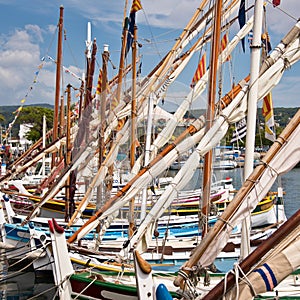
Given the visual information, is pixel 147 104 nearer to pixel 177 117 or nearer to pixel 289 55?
pixel 177 117

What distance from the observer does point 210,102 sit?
11.7 m

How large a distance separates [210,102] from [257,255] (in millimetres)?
6011

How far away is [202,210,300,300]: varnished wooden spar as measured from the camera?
6.18 metres

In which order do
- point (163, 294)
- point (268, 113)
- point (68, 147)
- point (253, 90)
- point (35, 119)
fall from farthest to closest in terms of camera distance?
1. point (35, 119)
2. point (68, 147)
3. point (268, 113)
4. point (253, 90)
5. point (163, 294)

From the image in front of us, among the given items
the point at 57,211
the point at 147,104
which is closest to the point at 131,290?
the point at 147,104

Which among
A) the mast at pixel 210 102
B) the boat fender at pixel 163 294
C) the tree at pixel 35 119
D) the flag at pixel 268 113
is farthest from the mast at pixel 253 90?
the tree at pixel 35 119

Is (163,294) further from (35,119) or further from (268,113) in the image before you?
(35,119)

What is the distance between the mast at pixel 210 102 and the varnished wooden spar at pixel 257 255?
4.87 metres

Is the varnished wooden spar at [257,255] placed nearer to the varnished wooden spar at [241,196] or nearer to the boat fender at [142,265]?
the varnished wooden spar at [241,196]

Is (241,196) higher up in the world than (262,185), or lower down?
lower down

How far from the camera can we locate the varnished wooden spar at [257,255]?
20.3 feet

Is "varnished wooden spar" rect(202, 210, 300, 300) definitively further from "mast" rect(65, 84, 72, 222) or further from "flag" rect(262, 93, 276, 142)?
"mast" rect(65, 84, 72, 222)

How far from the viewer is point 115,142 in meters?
15.8

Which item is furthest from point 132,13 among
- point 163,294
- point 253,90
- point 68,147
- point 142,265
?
point 163,294
